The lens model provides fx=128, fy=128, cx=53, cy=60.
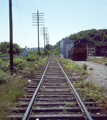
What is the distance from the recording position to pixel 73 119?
3023mm

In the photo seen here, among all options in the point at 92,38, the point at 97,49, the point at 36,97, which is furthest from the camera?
the point at 92,38

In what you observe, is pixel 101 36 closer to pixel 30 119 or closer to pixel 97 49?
pixel 97 49

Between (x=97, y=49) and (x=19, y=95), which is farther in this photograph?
(x=97, y=49)

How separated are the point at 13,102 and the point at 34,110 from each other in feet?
3.07

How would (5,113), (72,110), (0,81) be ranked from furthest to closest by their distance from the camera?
(0,81) → (72,110) → (5,113)

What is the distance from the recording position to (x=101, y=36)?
8631cm

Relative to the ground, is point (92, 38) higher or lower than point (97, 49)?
higher

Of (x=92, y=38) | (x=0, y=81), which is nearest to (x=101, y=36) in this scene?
(x=92, y=38)

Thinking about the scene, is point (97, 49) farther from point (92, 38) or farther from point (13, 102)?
point (92, 38)

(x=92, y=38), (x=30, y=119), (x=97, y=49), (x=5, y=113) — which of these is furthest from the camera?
(x=92, y=38)

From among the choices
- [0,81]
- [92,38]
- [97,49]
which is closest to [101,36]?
[92,38]

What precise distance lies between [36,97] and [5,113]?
1219 millimetres

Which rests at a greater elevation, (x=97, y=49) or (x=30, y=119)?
(x=97, y=49)

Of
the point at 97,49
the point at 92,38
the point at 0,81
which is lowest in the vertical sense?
the point at 0,81
